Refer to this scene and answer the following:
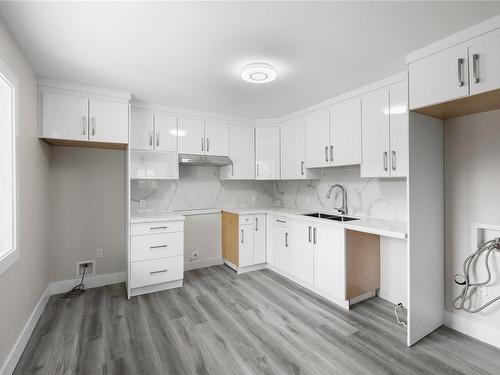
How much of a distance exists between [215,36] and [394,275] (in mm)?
2967

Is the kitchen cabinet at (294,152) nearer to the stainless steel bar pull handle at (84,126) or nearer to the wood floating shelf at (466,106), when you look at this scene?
the wood floating shelf at (466,106)

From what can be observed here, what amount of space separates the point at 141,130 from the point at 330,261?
2.80 meters

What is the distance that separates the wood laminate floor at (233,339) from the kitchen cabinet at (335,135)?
5.49ft

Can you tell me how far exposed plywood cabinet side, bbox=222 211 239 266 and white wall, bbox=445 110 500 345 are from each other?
96.0 inches

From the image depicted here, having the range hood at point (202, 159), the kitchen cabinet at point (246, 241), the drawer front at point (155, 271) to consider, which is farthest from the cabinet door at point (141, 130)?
the kitchen cabinet at point (246, 241)

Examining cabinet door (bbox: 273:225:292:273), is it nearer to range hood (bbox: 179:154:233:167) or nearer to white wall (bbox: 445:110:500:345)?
range hood (bbox: 179:154:233:167)

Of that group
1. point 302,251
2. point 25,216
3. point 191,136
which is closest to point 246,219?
point 302,251

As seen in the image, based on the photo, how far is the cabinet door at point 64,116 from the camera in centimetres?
256

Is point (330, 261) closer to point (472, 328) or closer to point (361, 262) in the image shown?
point (361, 262)

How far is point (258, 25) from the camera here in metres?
1.68

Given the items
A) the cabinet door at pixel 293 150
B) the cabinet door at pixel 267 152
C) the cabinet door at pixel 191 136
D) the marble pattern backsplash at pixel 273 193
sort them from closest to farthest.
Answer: the marble pattern backsplash at pixel 273 193 → the cabinet door at pixel 191 136 → the cabinet door at pixel 293 150 → the cabinet door at pixel 267 152

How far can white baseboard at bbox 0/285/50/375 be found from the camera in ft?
5.66

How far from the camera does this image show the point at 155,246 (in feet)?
10.0

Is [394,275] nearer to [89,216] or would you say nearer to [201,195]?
[201,195]
